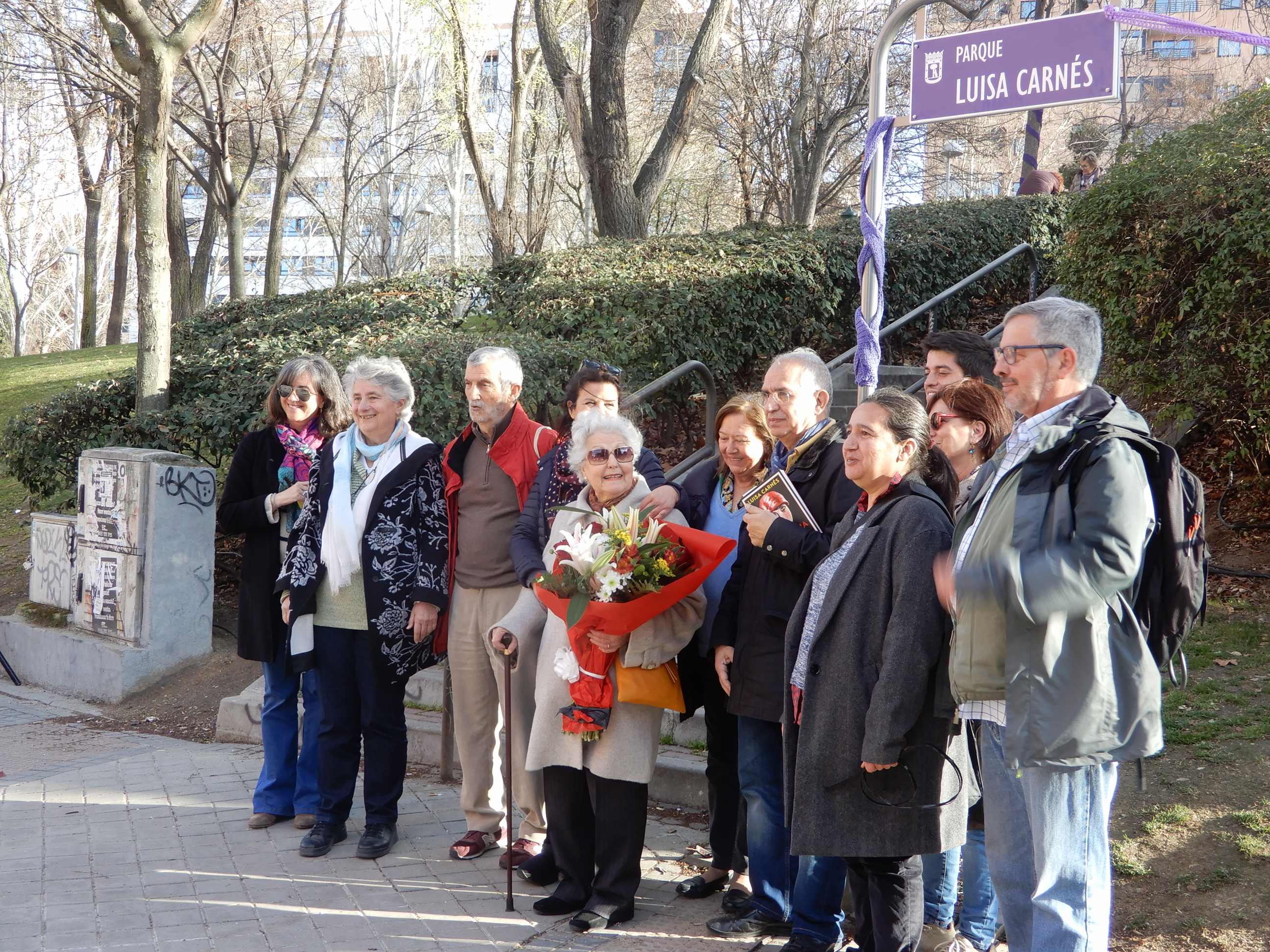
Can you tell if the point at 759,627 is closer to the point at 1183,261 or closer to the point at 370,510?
the point at 370,510

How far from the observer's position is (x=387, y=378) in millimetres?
4648

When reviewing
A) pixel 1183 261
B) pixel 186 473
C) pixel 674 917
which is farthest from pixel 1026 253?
pixel 674 917

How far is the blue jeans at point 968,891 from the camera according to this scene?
3506mm

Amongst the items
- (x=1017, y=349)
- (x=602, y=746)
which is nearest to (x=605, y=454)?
(x=602, y=746)

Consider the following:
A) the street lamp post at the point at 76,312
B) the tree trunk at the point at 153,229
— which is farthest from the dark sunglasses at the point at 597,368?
the street lamp post at the point at 76,312

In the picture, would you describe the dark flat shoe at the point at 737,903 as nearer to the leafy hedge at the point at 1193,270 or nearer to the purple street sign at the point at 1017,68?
the purple street sign at the point at 1017,68

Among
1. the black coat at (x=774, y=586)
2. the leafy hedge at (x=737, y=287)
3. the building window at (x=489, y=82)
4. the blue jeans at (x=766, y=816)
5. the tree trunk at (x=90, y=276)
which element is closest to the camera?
the black coat at (x=774, y=586)

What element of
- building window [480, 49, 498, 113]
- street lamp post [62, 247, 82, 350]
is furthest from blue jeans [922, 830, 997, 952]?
street lamp post [62, 247, 82, 350]

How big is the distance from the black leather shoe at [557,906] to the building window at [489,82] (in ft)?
72.3

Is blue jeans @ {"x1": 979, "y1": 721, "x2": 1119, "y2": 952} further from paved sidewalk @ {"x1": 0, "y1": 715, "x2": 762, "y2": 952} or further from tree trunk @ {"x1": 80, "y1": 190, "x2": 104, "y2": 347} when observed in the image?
tree trunk @ {"x1": 80, "y1": 190, "x2": 104, "y2": 347}

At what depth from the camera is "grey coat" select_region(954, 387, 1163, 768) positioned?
2471 millimetres

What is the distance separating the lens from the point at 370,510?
4.59 m

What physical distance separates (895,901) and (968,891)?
21.3 inches

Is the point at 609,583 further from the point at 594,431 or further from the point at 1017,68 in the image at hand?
the point at 1017,68
